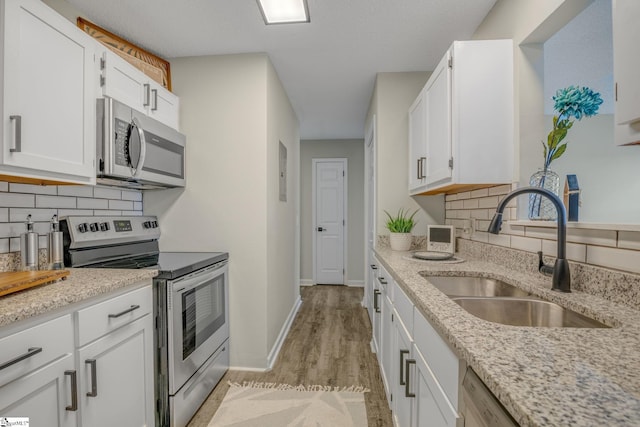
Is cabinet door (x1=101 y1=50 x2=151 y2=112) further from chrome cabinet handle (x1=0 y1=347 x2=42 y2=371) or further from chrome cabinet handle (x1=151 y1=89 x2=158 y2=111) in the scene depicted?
chrome cabinet handle (x1=0 y1=347 x2=42 y2=371)

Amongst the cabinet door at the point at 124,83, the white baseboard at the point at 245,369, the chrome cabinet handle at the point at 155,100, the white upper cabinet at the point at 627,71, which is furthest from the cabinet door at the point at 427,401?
the chrome cabinet handle at the point at 155,100

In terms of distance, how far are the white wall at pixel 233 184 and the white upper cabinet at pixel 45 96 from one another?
0.83m

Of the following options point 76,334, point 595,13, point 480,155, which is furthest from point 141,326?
point 595,13

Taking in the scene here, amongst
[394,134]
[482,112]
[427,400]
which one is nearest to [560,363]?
[427,400]

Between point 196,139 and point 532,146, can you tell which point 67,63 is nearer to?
point 196,139

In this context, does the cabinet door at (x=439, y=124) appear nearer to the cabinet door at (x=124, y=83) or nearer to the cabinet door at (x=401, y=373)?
the cabinet door at (x=401, y=373)

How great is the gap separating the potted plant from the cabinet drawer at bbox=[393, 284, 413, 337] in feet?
2.81

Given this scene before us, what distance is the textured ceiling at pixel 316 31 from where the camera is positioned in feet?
6.14

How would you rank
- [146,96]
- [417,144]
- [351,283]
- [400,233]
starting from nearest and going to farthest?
[146,96]
[417,144]
[400,233]
[351,283]

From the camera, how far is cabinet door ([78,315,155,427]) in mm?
1228

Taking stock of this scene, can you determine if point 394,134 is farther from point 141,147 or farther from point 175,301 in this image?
point 175,301

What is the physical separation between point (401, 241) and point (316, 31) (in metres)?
1.62

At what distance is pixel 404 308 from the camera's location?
55.7 inches

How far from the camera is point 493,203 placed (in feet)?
6.18
